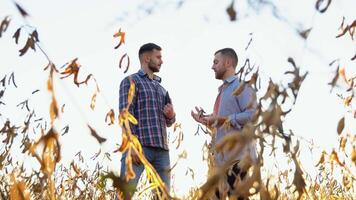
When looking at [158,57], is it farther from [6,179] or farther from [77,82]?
[77,82]

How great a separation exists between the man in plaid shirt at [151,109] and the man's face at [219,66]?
22.9 inches

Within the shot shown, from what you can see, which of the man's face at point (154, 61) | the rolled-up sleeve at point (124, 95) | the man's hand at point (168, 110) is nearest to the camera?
the rolled-up sleeve at point (124, 95)

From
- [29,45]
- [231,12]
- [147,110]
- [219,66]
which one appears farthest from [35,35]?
[147,110]

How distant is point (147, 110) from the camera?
3805mm

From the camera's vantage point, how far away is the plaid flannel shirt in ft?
12.3

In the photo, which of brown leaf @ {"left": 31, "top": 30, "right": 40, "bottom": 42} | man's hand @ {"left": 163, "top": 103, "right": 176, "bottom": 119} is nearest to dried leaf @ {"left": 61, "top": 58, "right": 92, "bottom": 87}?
brown leaf @ {"left": 31, "top": 30, "right": 40, "bottom": 42}

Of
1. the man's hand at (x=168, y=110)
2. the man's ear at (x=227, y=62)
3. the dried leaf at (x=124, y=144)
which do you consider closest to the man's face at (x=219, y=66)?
the man's ear at (x=227, y=62)

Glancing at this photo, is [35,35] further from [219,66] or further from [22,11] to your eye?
[219,66]

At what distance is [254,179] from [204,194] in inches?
4.9

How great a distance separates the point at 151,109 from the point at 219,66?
0.67 meters

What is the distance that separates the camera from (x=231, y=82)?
3.36 meters

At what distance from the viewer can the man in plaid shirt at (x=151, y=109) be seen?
12.2ft

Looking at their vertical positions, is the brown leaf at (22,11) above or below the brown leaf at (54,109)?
above

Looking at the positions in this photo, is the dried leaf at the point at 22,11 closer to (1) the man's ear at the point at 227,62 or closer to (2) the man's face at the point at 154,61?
(1) the man's ear at the point at 227,62
